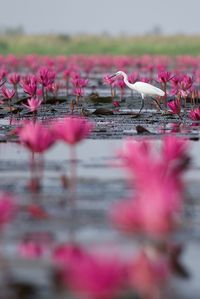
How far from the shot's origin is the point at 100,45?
225ft

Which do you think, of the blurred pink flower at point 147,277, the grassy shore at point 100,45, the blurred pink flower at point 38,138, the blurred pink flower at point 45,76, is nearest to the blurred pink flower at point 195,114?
the blurred pink flower at point 45,76

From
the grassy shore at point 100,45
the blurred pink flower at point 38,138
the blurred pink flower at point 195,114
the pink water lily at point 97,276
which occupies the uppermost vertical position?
the blurred pink flower at point 38,138

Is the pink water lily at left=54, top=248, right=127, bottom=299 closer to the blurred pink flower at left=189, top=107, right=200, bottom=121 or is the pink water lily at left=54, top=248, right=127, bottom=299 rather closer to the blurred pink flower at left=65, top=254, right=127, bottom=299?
the blurred pink flower at left=65, top=254, right=127, bottom=299

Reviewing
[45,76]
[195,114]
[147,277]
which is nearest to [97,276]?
[147,277]

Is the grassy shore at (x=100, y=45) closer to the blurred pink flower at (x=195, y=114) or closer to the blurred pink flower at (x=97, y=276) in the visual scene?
the blurred pink flower at (x=195, y=114)

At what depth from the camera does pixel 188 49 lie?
213ft

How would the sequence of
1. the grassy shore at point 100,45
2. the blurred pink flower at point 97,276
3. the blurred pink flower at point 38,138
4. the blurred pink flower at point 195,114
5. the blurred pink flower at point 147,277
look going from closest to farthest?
the blurred pink flower at point 97,276, the blurred pink flower at point 147,277, the blurred pink flower at point 38,138, the blurred pink flower at point 195,114, the grassy shore at point 100,45

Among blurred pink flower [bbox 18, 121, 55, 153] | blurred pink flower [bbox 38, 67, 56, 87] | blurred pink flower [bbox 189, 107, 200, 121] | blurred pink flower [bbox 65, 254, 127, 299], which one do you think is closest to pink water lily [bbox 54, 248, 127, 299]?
blurred pink flower [bbox 65, 254, 127, 299]

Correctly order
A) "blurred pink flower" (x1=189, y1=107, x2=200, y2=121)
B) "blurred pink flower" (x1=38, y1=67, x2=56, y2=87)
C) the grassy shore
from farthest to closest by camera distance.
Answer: the grassy shore, "blurred pink flower" (x1=38, y1=67, x2=56, y2=87), "blurred pink flower" (x1=189, y1=107, x2=200, y2=121)

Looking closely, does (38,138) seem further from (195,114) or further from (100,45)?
(100,45)

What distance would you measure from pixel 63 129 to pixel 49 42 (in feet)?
208

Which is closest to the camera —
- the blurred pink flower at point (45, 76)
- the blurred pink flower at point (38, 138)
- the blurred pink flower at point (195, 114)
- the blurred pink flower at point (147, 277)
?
the blurred pink flower at point (147, 277)

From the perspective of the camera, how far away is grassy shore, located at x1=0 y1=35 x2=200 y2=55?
65188 mm

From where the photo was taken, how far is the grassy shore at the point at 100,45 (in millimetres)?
65188
